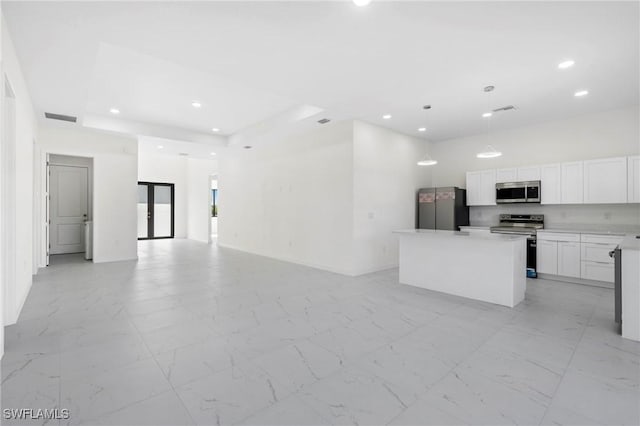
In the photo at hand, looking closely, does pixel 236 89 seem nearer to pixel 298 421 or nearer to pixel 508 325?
pixel 298 421

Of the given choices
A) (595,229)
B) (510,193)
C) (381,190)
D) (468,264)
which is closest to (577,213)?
(595,229)

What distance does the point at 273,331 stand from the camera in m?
3.04

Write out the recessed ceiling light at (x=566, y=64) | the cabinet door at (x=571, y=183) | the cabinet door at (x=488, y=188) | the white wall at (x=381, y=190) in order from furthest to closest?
1. the cabinet door at (x=488, y=188)
2. the white wall at (x=381, y=190)
3. the cabinet door at (x=571, y=183)
4. the recessed ceiling light at (x=566, y=64)

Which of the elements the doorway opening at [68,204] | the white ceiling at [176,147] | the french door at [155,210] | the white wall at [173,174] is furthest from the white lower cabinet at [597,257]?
the french door at [155,210]

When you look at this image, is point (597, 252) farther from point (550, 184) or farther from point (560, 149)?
point (560, 149)

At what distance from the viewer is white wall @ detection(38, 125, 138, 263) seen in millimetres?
6465

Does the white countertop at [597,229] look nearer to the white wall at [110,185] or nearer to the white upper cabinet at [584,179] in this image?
the white upper cabinet at [584,179]

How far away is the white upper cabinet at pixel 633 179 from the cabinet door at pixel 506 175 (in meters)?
1.60

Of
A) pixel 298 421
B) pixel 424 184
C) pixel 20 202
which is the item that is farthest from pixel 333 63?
pixel 424 184

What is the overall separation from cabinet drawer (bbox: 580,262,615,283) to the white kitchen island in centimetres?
161

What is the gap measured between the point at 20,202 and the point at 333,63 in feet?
13.6

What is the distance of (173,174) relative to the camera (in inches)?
466

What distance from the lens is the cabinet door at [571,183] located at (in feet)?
17.4

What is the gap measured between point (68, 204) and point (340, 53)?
847 centimetres
